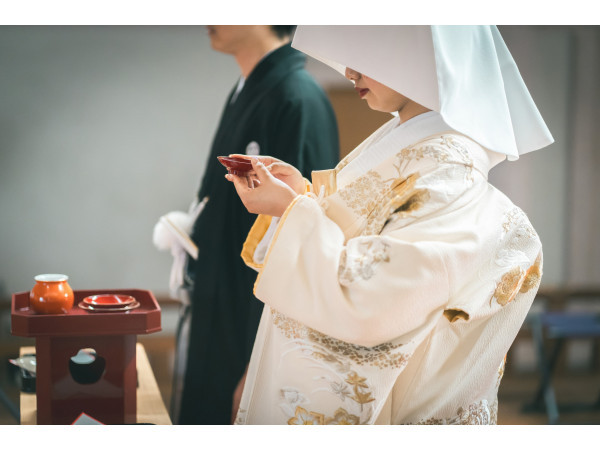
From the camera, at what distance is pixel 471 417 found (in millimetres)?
1040

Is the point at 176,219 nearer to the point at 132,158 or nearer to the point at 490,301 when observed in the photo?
the point at 490,301

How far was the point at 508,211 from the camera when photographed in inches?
40.2

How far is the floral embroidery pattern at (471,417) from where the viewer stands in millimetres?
1025

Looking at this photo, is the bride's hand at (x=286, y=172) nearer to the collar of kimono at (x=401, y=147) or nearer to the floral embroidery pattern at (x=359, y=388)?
the collar of kimono at (x=401, y=147)

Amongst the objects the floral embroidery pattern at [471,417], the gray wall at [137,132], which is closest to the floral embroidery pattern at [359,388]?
the floral embroidery pattern at [471,417]

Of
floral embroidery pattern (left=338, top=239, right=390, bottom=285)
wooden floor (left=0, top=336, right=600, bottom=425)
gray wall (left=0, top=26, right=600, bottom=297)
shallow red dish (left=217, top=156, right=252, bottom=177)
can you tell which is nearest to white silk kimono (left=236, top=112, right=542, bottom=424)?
floral embroidery pattern (left=338, top=239, right=390, bottom=285)

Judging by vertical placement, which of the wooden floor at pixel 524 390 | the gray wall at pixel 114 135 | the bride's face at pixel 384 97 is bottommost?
the wooden floor at pixel 524 390

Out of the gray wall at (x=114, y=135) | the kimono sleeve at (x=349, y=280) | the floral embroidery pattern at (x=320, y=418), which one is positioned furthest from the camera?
the gray wall at (x=114, y=135)

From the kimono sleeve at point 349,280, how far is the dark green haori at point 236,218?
714 mm

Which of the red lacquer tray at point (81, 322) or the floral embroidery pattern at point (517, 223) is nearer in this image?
the floral embroidery pattern at point (517, 223)

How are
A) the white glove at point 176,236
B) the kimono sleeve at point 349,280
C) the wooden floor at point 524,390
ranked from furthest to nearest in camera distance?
the wooden floor at point 524,390 → the white glove at point 176,236 → the kimono sleeve at point 349,280

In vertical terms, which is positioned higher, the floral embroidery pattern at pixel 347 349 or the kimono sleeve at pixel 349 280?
the kimono sleeve at pixel 349 280

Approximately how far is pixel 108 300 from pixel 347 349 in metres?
0.51

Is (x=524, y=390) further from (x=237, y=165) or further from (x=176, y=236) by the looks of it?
(x=237, y=165)
